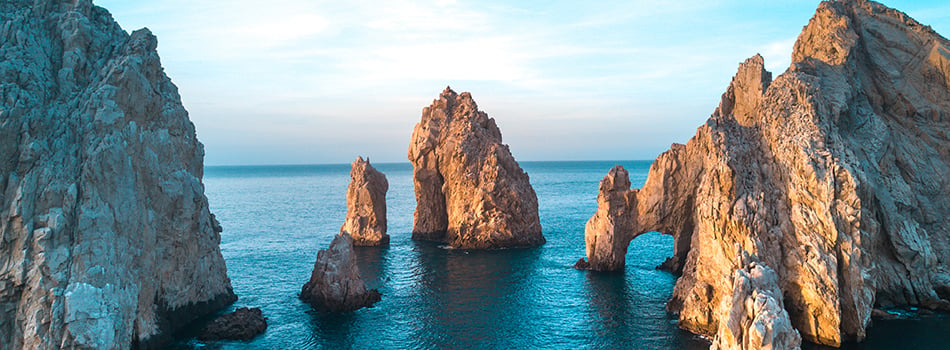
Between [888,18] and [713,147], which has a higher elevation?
[888,18]

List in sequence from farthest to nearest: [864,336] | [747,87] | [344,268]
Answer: [344,268]
[747,87]
[864,336]

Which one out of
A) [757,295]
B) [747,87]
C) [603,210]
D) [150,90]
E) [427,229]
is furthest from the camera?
[427,229]

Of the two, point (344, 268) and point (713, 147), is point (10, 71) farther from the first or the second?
point (713, 147)

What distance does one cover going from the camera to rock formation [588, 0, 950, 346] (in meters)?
35.8

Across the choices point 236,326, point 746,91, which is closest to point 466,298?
point 236,326

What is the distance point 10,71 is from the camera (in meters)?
33.2

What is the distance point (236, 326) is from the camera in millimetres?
40812

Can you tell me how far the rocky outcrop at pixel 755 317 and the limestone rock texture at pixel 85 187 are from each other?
32981 mm

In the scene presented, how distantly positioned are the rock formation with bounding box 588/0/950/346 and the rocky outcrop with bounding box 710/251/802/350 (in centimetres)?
212

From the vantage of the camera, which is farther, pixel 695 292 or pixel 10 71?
pixel 695 292

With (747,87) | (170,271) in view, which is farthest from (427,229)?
(747,87)

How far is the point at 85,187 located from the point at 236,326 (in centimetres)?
1383

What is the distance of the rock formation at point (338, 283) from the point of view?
4681 cm

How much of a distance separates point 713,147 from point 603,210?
19.0m
